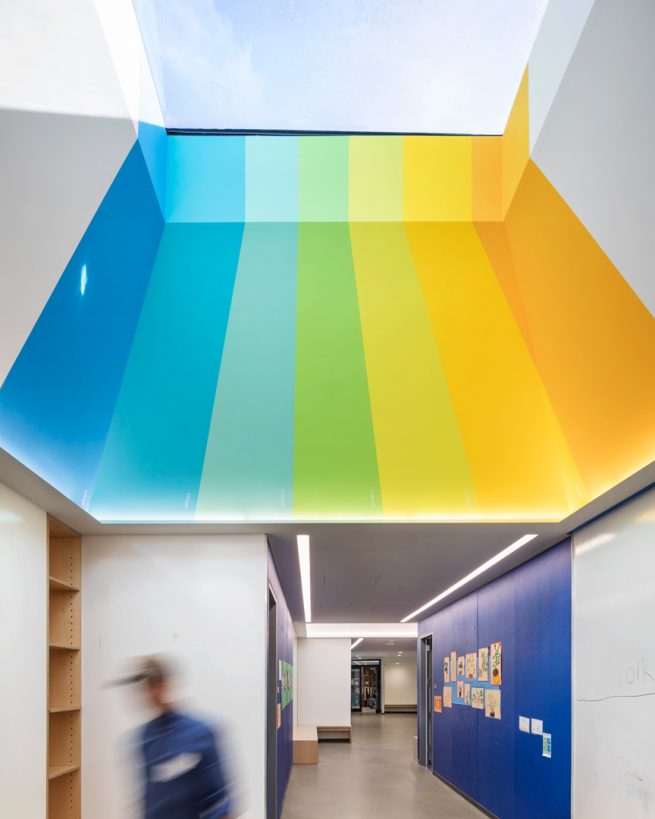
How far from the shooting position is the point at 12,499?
4875 millimetres

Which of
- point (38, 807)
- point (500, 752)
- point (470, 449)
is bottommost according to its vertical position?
point (500, 752)

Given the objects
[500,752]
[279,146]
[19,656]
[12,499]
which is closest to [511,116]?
[279,146]

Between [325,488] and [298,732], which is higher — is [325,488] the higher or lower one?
the higher one

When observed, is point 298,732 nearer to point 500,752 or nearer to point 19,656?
point 500,752

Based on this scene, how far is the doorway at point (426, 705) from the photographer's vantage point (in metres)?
14.6

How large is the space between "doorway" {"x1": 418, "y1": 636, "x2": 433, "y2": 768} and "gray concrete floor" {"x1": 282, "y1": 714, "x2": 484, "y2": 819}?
27 centimetres

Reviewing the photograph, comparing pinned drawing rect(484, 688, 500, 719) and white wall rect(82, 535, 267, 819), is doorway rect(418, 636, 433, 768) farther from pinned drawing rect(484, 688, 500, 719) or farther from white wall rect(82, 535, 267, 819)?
white wall rect(82, 535, 267, 819)

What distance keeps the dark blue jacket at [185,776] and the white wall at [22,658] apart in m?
1.31

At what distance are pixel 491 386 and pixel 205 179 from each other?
2.64 metres

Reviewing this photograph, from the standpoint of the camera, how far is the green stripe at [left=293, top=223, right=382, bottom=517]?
19.2 ft

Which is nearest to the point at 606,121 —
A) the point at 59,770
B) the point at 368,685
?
the point at 59,770

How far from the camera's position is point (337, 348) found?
19.9ft

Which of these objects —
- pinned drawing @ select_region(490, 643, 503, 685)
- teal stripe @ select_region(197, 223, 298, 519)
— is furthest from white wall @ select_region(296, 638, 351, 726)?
teal stripe @ select_region(197, 223, 298, 519)

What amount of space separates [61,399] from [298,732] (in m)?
13.3
